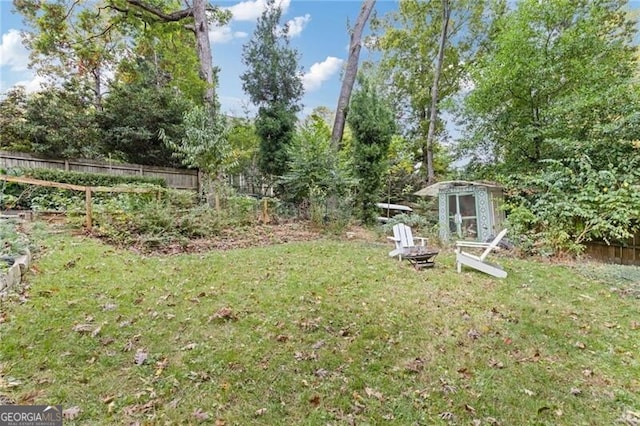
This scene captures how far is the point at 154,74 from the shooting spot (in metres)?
14.0

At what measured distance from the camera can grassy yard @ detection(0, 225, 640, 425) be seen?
2135 millimetres

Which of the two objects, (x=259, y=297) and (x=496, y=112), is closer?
(x=259, y=297)

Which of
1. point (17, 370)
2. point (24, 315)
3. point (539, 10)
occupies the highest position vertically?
point (539, 10)

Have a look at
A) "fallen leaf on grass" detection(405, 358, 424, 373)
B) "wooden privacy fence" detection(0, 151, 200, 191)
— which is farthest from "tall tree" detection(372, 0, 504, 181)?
"fallen leaf on grass" detection(405, 358, 424, 373)

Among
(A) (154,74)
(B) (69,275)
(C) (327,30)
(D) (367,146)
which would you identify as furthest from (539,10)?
(A) (154,74)

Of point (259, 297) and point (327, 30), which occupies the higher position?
point (327, 30)

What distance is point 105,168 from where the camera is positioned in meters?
10.5

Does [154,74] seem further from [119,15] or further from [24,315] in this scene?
[24,315]

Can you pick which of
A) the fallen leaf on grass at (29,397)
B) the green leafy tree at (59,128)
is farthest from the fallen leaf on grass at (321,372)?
the green leafy tree at (59,128)

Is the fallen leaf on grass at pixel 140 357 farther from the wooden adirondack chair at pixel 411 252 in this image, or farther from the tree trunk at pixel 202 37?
the tree trunk at pixel 202 37

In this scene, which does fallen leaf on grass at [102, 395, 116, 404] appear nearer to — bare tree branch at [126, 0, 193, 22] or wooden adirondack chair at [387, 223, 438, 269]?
wooden adirondack chair at [387, 223, 438, 269]

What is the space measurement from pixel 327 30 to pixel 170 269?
10.7 m

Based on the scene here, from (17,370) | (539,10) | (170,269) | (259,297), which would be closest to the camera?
(17,370)

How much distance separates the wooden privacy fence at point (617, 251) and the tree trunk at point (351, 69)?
7.29 metres
